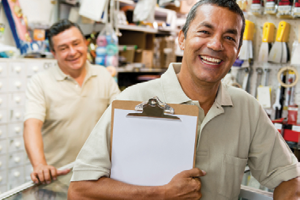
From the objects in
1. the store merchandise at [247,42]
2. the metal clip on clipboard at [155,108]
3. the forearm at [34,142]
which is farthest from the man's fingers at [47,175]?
the store merchandise at [247,42]

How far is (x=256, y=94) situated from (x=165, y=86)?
1.27 m

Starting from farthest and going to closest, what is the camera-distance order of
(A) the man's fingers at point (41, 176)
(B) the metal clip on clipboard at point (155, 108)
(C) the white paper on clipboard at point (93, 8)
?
(C) the white paper on clipboard at point (93, 8)
(A) the man's fingers at point (41, 176)
(B) the metal clip on clipboard at point (155, 108)

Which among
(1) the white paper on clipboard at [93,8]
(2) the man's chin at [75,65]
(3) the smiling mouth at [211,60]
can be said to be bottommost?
(2) the man's chin at [75,65]

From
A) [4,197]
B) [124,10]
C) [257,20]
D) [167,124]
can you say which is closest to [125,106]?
[167,124]

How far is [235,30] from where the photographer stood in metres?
1.04

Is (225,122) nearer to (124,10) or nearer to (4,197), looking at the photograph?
(4,197)

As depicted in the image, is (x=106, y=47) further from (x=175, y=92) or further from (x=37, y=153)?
(x=175, y=92)

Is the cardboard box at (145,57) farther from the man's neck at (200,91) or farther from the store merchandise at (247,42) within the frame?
the man's neck at (200,91)

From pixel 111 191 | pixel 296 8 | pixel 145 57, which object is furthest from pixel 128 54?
pixel 111 191

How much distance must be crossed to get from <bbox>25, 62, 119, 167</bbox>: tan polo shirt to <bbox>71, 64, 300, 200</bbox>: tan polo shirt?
4.14 feet

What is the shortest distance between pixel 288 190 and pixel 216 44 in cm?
63

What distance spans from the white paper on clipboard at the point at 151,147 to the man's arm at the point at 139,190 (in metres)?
0.02

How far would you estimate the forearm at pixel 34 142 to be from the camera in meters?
1.66

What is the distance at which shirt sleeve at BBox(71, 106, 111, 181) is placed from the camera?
3.01ft
